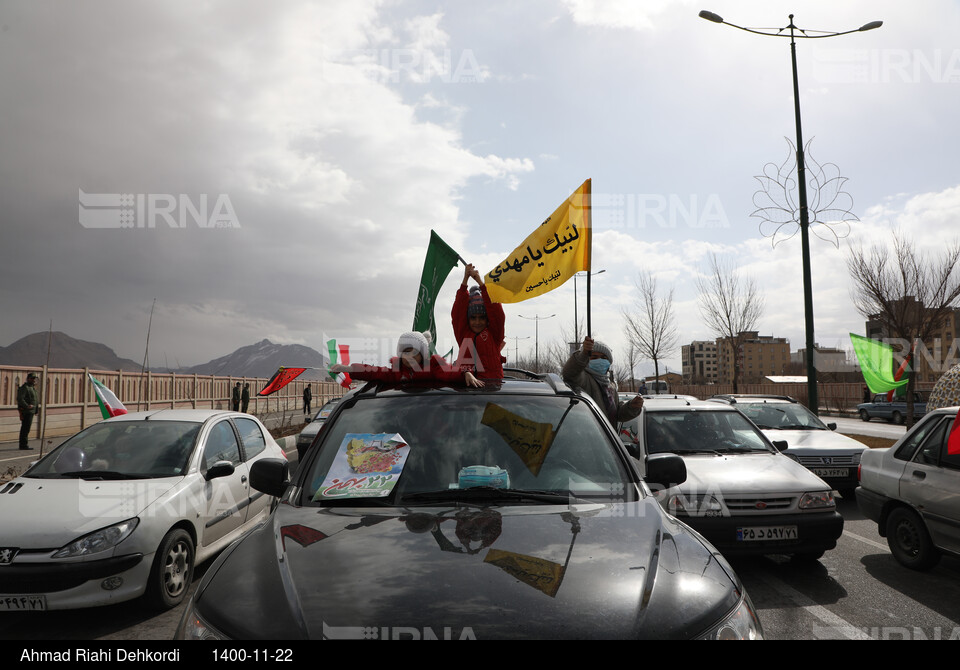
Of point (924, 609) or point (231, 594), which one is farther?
point (924, 609)

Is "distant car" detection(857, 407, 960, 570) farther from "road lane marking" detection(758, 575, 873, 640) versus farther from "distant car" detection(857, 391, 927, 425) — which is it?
"distant car" detection(857, 391, 927, 425)

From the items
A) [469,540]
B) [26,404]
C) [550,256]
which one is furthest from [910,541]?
[26,404]

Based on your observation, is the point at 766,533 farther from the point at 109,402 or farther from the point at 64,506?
the point at 109,402

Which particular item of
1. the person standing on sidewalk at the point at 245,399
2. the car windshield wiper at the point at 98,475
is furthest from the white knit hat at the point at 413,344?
the person standing on sidewalk at the point at 245,399

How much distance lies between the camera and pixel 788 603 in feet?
14.9

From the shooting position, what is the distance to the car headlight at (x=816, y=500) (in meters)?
5.42

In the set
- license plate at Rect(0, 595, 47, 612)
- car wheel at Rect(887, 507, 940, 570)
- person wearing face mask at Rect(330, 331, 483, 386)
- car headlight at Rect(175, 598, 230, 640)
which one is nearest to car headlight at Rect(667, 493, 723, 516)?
car wheel at Rect(887, 507, 940, 570)

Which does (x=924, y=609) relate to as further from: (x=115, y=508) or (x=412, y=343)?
(x=115, y=508)

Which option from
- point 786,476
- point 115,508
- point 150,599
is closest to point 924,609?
point 786,476

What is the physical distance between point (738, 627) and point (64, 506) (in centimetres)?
470

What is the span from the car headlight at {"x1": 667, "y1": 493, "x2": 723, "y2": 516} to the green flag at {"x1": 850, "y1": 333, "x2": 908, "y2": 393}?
1191 centimetres

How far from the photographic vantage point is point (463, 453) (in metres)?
2.91

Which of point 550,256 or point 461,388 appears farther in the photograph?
point 550,256

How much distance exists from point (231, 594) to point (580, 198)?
542 centimetres
